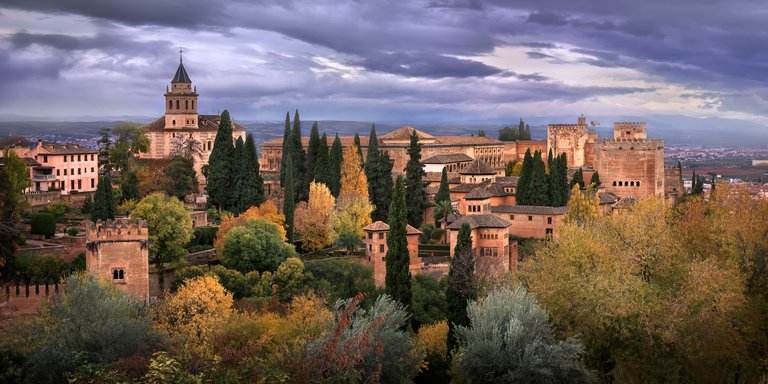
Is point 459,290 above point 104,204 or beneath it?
beneath

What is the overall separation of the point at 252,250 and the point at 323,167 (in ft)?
49.2

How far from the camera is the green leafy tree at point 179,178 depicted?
4347 centimetres

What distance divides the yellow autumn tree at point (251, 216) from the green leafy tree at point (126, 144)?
9341 mm

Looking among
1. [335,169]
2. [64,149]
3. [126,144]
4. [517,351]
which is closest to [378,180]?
[335,169]

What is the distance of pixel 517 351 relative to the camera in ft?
67.9

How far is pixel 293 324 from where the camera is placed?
2412cm

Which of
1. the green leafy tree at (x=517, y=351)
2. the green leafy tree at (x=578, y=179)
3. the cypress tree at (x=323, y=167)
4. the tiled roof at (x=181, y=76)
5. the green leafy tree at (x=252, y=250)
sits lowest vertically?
the green leafy tree at (x=517, y=351)

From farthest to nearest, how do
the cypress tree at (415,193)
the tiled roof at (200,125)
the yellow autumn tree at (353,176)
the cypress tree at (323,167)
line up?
1. the tiled roof at (200,125)
2. the cypress tree at (323,167)
3. the cypress tree at (415,193)
4. the yellow autumn tree at (353,176)

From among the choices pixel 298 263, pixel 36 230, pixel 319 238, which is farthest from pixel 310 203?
pixel 36 230

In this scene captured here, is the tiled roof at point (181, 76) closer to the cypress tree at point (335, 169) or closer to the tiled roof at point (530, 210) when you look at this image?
the cypress tree at point (335, 169)

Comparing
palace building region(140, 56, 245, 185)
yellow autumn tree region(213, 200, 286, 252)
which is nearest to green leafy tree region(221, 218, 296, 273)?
yellow autumn tree region(213, 200, 286, 252)

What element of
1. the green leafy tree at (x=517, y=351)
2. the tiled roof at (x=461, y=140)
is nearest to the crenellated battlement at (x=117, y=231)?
the green leafy tree at (x=517, y=351)

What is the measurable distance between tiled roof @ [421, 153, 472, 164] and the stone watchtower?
31058mm

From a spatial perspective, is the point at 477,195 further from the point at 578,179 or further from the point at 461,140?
the point at 461,140
